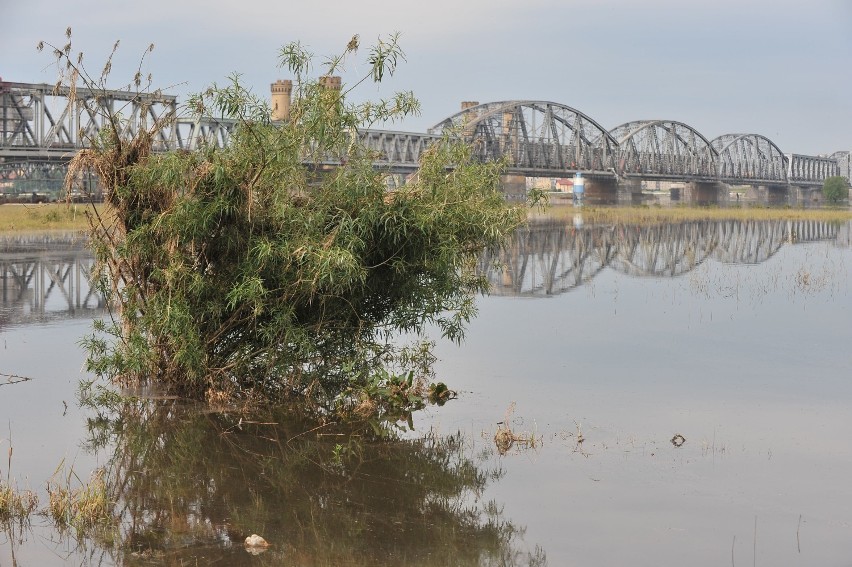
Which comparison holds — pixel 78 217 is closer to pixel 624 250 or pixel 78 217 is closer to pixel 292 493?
pixel 624 250

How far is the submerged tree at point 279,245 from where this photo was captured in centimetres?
1388

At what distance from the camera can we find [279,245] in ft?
45.9

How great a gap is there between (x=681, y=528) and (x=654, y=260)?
112 feet

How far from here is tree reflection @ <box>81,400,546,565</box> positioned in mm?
9211

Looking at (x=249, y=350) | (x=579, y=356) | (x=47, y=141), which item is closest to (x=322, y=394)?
(x=249, y=350)

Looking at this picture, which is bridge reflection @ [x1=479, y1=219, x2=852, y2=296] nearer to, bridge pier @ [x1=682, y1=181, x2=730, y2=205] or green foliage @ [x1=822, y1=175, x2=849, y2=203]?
bridge pier @ [x1=682, y1=181, x2=730, y2=205]

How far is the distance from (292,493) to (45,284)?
21331mm

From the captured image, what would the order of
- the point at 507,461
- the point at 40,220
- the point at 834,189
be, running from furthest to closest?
the point at 834,189 < the point at 40,220 < the point at 507,461

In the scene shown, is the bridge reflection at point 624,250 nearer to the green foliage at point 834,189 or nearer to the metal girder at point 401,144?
the metal girder at point 401,144

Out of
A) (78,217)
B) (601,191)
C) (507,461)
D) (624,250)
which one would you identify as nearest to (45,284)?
(507,461)

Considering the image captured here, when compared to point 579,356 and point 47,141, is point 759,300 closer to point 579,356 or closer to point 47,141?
point 579,356

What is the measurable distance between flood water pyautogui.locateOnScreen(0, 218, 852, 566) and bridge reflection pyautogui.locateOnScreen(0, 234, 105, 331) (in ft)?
3.01

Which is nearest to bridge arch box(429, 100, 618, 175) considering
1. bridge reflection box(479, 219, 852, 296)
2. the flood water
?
bridge reflection box(479, 219, 852, 296)

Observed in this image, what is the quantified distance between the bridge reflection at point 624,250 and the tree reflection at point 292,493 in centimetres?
523
